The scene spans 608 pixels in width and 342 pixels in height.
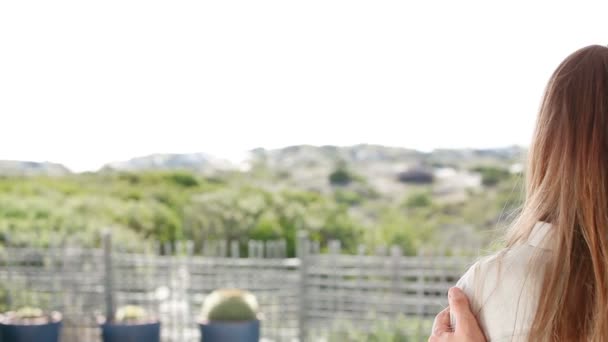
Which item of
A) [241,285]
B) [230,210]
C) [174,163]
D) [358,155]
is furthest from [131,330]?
[358,155]

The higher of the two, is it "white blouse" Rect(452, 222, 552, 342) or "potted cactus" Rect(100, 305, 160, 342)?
"white blouse" Rect(452, 222, 552, 342)

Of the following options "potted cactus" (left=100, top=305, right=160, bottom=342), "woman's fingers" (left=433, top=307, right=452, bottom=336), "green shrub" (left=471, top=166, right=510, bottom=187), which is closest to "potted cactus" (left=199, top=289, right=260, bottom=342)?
"potted cactus" (left=100, top=305, right=160, bottom=342)

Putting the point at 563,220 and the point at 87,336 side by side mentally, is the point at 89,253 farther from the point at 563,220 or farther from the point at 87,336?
the point at 563,220

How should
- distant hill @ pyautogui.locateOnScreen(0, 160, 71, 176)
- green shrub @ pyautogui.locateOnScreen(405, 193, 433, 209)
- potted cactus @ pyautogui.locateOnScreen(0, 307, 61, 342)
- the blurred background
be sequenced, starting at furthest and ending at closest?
green shrub @ pyautogui.locateOnScreen(405, 193, 433, 209)
distant hill @ pyautogui.locateOnScreen(0, 160, 71, 176)
the blurred background
potted cactus @ pyautogui.locateOnScreen(0, 307, 61, 342)

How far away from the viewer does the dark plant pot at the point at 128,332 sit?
619 centimetres

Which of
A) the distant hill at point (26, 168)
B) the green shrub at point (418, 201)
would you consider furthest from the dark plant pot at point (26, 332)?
the green shrub at point (418, 201)

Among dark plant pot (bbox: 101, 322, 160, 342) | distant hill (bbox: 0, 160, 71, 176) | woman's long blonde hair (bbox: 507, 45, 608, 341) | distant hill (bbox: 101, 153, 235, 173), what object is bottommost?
dark plant pot (bbox: 101, 322, 160, 342)

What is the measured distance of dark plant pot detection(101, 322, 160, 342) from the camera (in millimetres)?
6188

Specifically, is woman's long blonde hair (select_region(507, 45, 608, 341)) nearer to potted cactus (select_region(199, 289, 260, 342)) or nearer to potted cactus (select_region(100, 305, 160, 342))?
potted cactus (select_region(199, 289, 260, 342))

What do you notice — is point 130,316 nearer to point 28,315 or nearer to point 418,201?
point 28,315

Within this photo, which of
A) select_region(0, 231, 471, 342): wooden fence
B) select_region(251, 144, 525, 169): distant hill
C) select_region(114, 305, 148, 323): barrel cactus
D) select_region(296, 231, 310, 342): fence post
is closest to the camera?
select_region(114, 305, 148, 323): barrel cactus

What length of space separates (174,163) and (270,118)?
2.67 meters

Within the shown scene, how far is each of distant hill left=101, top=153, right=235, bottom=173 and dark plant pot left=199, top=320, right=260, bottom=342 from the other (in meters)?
14.0

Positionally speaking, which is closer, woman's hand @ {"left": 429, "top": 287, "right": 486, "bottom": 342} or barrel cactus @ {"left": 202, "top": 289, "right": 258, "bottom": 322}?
woman's hand @ {"left": 429, "top": 287, "right": 486, "bottom": 342}
